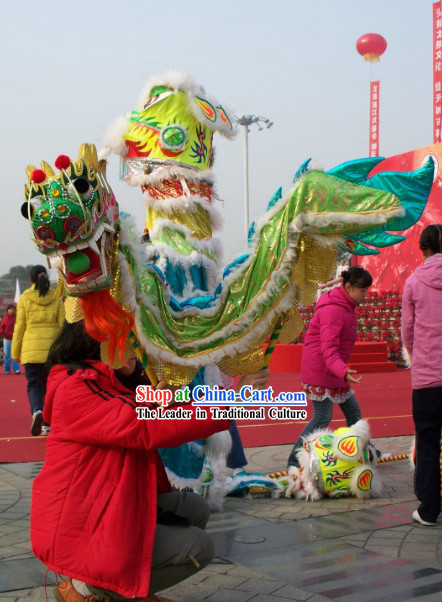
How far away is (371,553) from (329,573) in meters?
0.37

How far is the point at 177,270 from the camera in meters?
4.51

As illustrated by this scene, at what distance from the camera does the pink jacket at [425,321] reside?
4.00 meters

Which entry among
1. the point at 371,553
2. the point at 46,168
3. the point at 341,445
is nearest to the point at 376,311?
the point at 341,445

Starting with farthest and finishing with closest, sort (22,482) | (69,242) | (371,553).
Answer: (22,482)
(371,553)
(69,242)

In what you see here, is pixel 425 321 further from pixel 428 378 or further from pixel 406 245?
pixel 406 245

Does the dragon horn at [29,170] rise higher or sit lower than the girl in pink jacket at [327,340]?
higher

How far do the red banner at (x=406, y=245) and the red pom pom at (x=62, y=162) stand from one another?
718 inches

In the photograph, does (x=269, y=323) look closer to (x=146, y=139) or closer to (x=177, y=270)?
(x=177, y=270)

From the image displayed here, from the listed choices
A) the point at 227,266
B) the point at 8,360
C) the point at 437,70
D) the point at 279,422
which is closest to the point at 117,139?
the point at 227,266

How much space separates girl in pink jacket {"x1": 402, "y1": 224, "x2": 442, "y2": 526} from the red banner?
16.6 m

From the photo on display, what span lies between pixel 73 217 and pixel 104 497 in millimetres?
1080

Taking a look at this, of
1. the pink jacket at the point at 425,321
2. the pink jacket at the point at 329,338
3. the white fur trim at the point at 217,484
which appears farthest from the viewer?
the pink jacket at the point at 329,338

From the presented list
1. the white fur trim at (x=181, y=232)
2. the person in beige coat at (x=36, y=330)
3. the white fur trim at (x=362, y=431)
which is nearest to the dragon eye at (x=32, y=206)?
the white fur trim at (x=181, y=232)

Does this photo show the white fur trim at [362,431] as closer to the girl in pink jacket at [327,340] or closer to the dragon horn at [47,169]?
the girl in pink jacket at [327,340]
